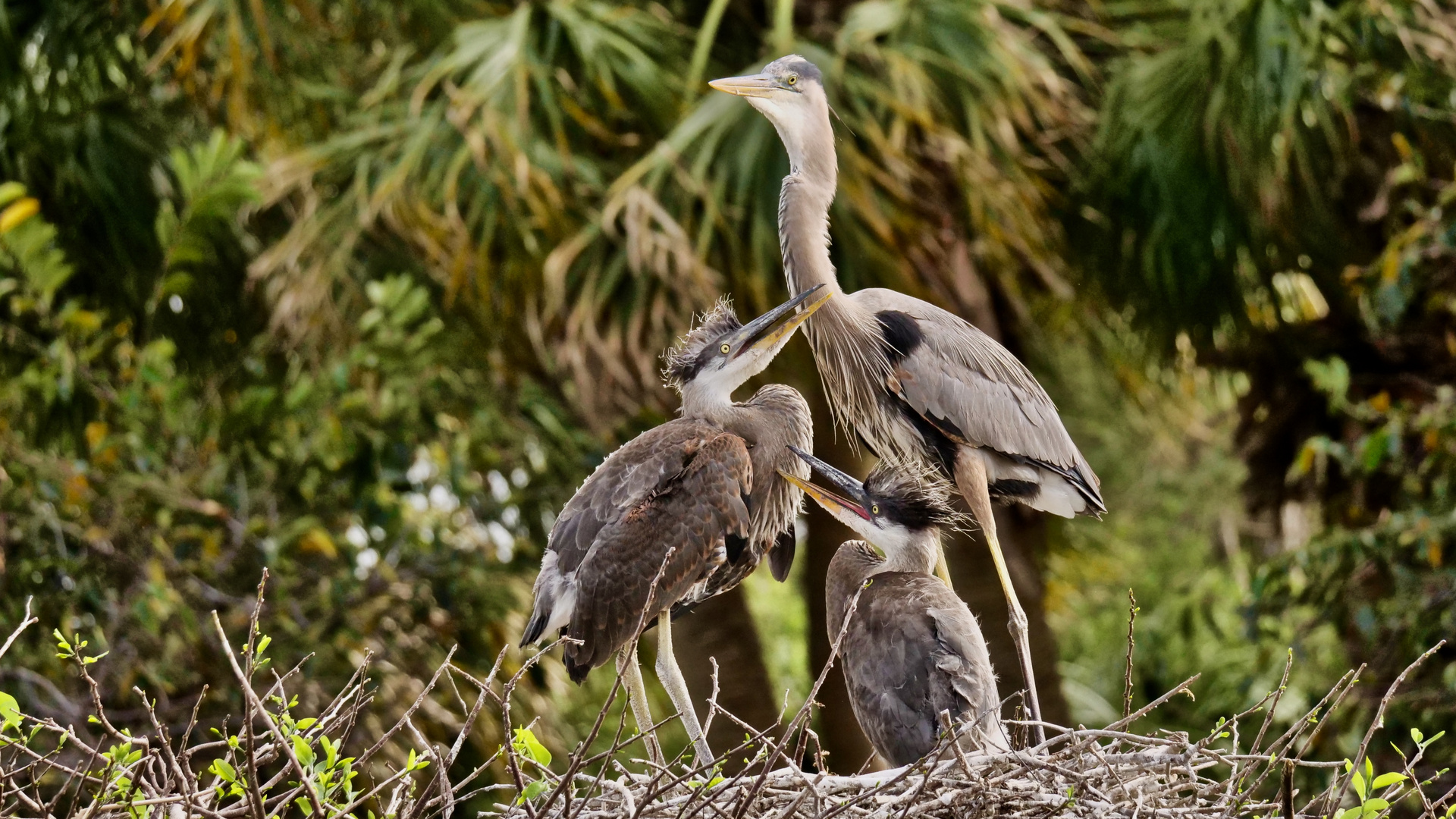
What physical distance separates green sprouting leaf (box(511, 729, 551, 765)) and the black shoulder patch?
47.1 inches

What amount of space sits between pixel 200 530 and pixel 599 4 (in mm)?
2452

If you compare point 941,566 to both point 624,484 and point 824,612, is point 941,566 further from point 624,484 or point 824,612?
point 824,612

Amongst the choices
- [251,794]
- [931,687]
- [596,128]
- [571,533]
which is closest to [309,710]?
[596,128]

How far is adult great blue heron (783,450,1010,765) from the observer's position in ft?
10.1

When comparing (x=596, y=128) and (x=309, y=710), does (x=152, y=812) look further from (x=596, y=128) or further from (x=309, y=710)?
(x=596, y=128)

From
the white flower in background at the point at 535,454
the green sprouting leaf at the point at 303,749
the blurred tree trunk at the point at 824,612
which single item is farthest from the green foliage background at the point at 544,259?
the green sprouting leaf at the point at 303,749

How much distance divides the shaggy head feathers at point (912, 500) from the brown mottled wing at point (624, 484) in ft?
1.33

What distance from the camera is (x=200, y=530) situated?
5418 mm

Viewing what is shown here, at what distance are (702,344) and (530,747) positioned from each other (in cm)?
97

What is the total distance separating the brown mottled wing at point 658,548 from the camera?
3020 mm

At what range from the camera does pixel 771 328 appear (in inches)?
120

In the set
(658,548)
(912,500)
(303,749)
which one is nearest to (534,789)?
(303,749)

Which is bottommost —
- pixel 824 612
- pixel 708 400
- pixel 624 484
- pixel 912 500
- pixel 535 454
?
pixel 824 612

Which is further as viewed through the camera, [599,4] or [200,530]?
[599,4]
